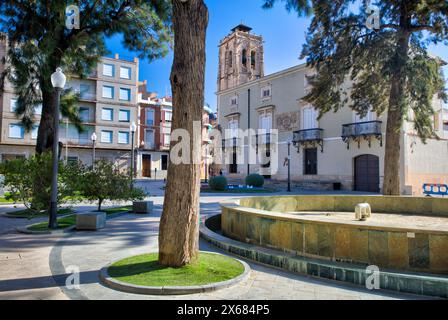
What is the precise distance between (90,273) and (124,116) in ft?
127

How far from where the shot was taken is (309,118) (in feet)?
98.3

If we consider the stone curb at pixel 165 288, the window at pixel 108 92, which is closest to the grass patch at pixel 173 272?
the stone curb at pixel 165 288

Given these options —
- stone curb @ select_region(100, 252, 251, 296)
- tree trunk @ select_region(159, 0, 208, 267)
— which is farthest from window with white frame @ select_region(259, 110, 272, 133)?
stone curb @ select_region(100, 252, 251, 296)

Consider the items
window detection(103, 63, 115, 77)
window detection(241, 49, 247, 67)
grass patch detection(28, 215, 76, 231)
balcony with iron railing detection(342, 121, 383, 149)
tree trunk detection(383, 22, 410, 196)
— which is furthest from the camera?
window detection(241, 49, 247, 67)

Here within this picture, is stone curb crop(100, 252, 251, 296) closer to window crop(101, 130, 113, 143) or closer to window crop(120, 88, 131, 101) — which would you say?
window crop(101, 130, 113, 143)

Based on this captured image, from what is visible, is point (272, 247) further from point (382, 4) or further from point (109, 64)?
point (109, 64)

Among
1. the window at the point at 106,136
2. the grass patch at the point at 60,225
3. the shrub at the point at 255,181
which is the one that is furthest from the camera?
the window at the point at 106,136

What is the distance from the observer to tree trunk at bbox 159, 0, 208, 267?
186 inches

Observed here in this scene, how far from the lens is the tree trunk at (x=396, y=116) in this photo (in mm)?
12703

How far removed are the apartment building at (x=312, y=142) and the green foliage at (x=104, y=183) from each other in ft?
59.5

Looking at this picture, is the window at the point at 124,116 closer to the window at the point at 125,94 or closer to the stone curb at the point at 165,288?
the window at the point at 125,94

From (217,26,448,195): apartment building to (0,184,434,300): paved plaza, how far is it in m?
19.9
